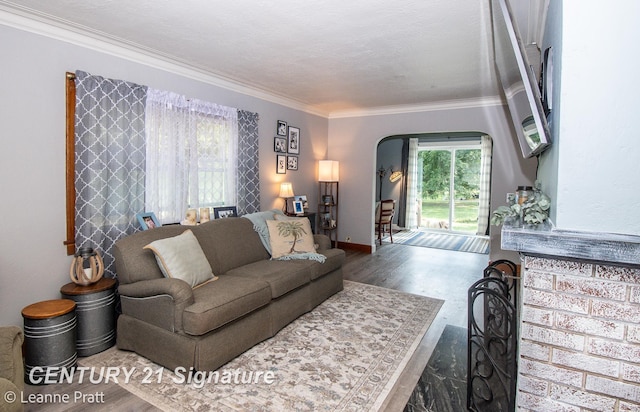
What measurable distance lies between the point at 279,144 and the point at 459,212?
5.46 m

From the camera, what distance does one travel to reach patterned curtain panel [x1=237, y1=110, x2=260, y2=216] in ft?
14.2

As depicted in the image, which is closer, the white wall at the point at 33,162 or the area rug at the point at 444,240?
the white wall at the point at 33,162

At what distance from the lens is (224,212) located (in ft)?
13.4

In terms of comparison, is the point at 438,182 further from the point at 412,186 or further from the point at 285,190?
the point at 285,190

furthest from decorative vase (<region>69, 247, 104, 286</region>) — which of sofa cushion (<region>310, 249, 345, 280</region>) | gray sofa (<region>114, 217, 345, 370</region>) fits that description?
sofa cushion (<region>310, 249, 345, 280</region>)

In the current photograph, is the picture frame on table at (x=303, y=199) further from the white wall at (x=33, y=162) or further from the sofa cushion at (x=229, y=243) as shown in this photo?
the white wall at (x=33, y=162)

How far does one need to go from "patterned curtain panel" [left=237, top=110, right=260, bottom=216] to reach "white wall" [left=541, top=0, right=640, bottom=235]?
3.59 m

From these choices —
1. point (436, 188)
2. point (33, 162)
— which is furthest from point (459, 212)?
point (33, 162)

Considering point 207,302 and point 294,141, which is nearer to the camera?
point 207,302

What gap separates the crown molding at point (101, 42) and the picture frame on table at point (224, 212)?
4.78 feet

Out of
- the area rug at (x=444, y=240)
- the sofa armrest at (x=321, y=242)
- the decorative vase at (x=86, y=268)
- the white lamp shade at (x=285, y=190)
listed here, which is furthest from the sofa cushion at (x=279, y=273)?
the area rug at (x=444, y=240)

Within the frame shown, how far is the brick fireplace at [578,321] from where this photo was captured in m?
1.20

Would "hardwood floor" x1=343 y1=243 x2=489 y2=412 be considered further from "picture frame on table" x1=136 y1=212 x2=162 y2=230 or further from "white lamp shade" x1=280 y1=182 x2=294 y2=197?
"picture frame on table" x1=136 y1=212 x2=162 y2=230

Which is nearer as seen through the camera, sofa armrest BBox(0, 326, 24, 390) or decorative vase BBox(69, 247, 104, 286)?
sofa armrest BBox(0, 326, 24, 390)
